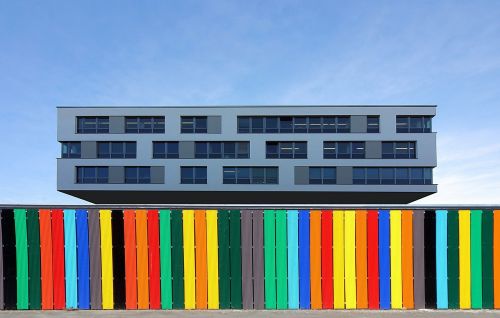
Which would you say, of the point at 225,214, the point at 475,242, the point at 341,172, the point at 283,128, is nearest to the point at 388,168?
the point at 341,172

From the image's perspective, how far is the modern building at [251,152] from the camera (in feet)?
116

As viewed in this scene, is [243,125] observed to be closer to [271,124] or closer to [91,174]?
[271,124]

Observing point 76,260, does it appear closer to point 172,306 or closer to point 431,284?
point 172,306

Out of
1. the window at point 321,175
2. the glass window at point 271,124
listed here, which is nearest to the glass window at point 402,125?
the window at point 321,175

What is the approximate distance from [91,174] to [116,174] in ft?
9.28

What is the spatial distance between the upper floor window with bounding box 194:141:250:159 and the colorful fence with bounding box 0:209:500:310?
2714 centimetres

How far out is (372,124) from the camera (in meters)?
35.9

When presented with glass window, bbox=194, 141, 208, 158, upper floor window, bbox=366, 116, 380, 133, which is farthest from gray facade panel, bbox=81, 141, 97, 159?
upper floor window, bbox=366, 116, 380, 133

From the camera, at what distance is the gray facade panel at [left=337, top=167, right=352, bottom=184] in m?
35.2

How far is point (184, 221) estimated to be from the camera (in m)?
8.72

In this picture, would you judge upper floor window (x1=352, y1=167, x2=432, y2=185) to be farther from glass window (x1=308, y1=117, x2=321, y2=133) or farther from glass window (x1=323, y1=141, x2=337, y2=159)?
glass window (x1=308, y1=117, x2=321, y2=133)

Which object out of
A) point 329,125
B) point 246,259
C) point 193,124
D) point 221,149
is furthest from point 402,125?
point 246,259

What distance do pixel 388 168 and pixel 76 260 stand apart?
1298 inches

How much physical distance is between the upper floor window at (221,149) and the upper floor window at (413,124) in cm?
1665
